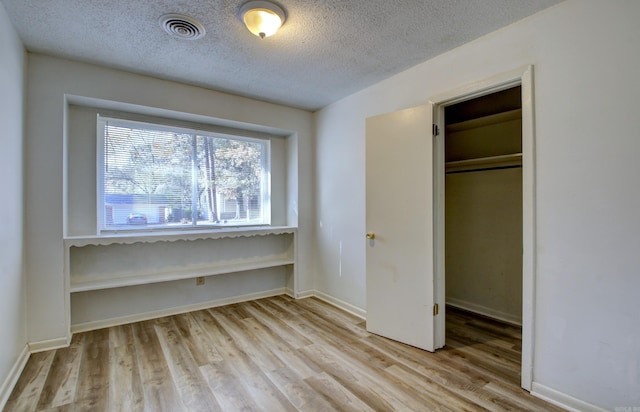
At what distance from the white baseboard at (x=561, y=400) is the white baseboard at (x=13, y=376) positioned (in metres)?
3.22

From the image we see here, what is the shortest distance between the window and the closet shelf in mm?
2339

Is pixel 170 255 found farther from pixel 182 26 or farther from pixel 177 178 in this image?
pixel 182 26

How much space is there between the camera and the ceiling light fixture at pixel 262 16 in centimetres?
187

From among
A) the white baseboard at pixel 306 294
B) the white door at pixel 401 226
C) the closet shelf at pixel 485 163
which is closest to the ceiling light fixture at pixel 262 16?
the white door at pixel 401 226

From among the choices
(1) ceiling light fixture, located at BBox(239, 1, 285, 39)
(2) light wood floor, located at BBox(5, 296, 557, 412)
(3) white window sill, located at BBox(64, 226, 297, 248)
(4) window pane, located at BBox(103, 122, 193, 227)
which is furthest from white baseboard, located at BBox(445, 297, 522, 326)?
(1) ceiling light fixture, located at BBox(239, 1, 285, 39)

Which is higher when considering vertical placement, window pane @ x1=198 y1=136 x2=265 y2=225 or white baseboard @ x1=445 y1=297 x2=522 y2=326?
window pane @ x1=198 y1=136 x2=265 y2=225

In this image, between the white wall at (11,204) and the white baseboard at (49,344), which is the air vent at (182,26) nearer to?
the white wall at (11,204)

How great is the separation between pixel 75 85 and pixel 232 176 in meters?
1.69

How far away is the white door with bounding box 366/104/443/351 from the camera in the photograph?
251 cm

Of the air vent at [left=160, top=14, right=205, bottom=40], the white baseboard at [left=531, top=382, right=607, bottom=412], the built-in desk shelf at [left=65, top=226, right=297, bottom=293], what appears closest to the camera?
the white baseboard at [left=531, top=382, right=607, bottom=412]

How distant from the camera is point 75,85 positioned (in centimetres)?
266

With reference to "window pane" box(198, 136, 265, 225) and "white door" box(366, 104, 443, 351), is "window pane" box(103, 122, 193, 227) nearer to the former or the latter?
"window pane" box(198, 136, 265, 225)

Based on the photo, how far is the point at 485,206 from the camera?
337 centimetres

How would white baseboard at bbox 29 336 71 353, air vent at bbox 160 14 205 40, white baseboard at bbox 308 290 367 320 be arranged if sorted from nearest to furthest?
air vent at bbox 160 14 205 40, white baseboard at bbox 29 336 71 353, white baseboard at bbox 308 290 367 320
